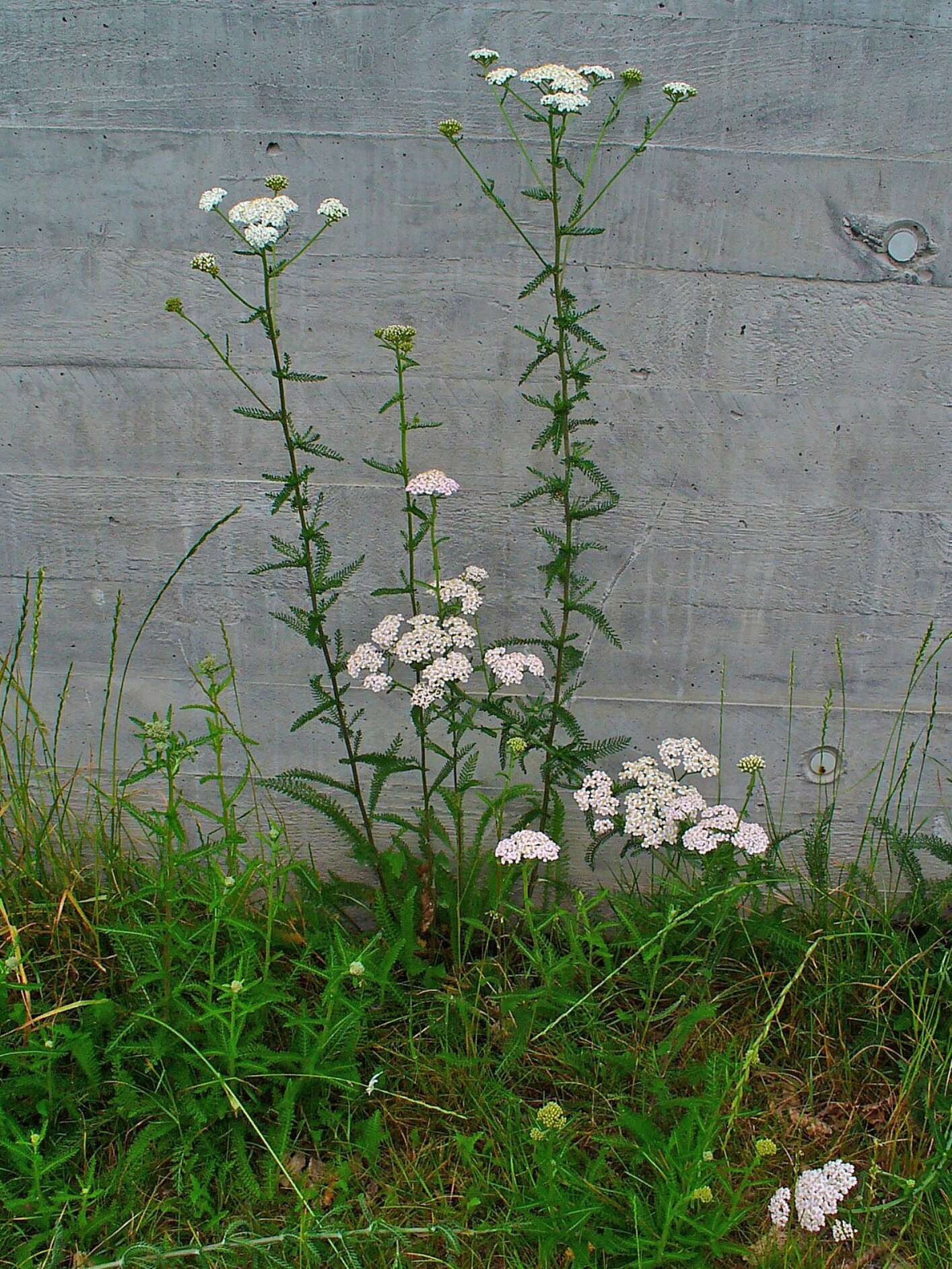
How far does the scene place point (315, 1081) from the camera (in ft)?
6.99

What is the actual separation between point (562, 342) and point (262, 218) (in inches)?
28.6

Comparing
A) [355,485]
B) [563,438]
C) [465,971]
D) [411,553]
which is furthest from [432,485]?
[465,971]

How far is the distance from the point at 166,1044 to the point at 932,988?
1900 mm

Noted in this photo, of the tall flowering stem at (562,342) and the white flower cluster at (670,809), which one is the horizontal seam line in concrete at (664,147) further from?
the white flower cluster at (670,809)

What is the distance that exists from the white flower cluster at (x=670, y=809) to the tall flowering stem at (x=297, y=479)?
2.10 feet

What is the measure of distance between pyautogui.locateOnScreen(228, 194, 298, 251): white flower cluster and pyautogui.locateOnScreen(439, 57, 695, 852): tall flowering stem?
1.55 feet

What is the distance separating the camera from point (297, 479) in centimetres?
211

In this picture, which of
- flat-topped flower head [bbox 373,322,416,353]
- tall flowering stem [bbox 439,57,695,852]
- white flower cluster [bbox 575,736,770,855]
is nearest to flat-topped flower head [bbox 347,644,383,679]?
tall flowering stem [bbox 439,57,695,852]

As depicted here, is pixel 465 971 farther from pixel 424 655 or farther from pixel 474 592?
pixel 474 592

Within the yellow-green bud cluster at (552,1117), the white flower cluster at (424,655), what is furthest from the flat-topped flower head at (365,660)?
the yellow-green bud cluster at (552,1117)

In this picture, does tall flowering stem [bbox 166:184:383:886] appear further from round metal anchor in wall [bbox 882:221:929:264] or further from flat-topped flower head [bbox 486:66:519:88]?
round metal anchor in wall [bbox 882:221:929:264]

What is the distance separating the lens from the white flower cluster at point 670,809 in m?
2.15

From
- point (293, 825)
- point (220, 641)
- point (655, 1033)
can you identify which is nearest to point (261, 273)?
point (220, 641)

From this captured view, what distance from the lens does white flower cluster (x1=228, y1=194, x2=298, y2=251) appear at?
6.26ft
